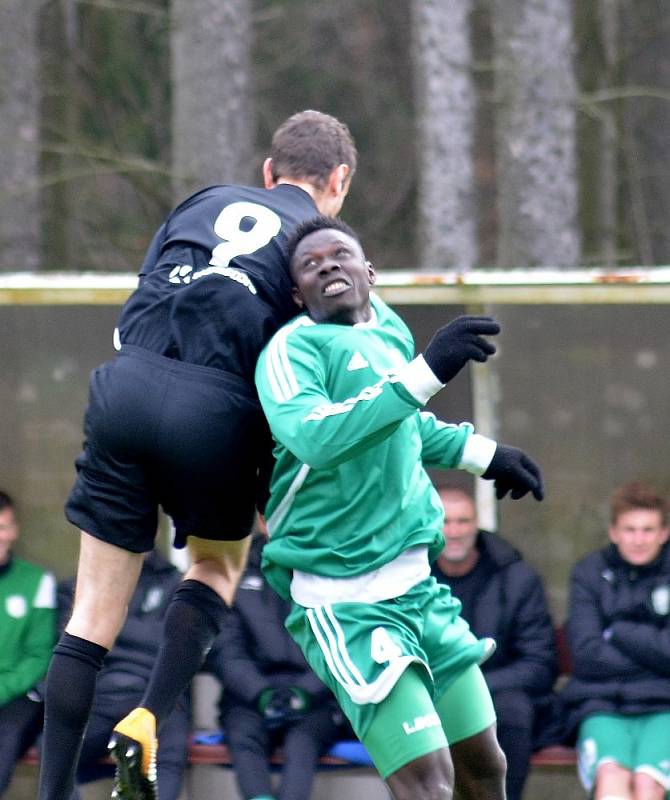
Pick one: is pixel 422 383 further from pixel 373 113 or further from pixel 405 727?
pixel 373 113

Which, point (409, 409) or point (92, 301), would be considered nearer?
point (409, 409)

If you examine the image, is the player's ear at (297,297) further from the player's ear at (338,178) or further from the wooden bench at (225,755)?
the wooden bench at (225,755)

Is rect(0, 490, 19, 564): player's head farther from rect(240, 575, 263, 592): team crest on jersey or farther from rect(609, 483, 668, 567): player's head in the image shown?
rect(609, 483, 668, 567): player's head

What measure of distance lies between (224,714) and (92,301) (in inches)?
65.6

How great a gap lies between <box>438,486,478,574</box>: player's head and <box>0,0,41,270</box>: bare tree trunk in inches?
199

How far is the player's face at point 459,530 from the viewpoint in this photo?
6.03 meters

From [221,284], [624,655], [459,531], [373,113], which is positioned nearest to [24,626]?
[459,531]

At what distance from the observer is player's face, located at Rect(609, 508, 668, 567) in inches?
233

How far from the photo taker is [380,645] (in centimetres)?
383

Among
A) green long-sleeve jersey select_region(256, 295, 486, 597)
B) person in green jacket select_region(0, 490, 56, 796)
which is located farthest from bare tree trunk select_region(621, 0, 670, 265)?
green long-sleeve jersey select_region(256, 295, 486, 597)

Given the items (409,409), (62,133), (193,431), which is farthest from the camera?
(62,133)

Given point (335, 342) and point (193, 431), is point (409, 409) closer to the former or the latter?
point (335, 342)

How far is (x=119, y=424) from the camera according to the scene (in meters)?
4.11

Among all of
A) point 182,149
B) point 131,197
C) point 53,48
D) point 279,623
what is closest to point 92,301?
point 279,623
